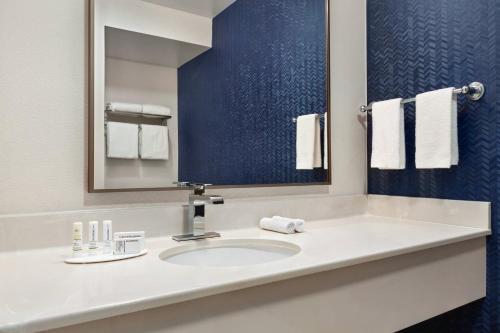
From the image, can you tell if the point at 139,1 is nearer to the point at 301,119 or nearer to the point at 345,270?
the point at 301,119

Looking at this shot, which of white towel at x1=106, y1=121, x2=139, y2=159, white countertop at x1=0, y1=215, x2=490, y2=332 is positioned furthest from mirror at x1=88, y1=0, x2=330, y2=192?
white countertop at x1=0, y1=215, x2=490, y2=332

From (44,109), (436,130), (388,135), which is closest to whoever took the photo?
(44,109)

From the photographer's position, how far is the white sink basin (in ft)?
3.42

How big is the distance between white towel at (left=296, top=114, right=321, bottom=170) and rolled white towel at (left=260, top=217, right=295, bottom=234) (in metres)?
0.33

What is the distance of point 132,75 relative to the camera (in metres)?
1.09

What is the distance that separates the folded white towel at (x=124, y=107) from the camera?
3.48ft

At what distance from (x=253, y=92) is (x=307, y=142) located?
31 cm

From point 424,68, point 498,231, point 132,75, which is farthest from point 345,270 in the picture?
point 424,68

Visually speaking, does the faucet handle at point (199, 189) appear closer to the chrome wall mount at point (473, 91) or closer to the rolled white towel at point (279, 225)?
the rolled white towel at point (279, 225)

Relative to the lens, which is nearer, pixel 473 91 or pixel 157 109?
pixel 157 109

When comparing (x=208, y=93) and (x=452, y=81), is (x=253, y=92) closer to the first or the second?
(x=208, y=93)

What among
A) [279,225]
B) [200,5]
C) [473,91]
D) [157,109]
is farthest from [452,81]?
[157,109]

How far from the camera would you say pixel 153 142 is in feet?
3.66

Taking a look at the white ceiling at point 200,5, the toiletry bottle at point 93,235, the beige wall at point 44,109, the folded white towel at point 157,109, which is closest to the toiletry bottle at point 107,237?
the toiletry bottle at point 93,235
